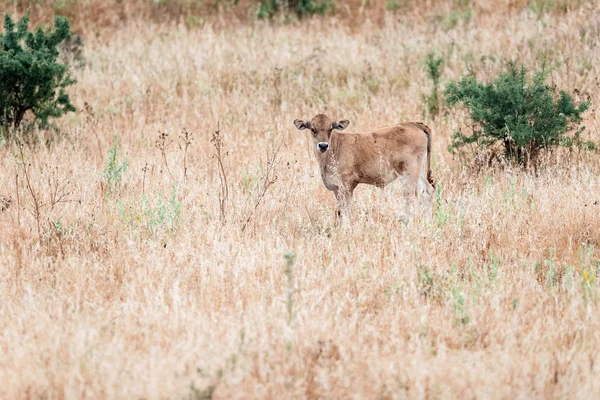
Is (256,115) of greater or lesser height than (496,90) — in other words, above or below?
below

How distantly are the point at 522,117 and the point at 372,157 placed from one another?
2.38 metres

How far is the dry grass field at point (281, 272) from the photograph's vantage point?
4801mm

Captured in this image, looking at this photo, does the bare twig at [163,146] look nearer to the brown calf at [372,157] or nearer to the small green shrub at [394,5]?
the brown calf at [372,157]

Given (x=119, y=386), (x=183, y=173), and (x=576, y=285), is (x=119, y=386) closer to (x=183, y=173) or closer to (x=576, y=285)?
(x=576, y=285)

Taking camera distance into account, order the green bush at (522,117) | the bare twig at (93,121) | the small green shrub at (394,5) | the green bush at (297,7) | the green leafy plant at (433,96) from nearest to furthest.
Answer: the green bush at (522,117) → the bare twig at (93,121) → the green leafy plant at (433,96) → the green bush at (297,7) → the small green shrub at (394,5)

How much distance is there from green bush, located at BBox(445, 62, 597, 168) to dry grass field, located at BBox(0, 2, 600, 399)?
341mm

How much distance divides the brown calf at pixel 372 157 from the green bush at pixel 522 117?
106 centimetres

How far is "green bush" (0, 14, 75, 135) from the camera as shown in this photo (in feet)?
39.4

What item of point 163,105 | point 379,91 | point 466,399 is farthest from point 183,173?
point 466,399


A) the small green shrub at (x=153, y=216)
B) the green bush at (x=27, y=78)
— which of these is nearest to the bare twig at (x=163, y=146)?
the small green shrub at (x=153, y=216)

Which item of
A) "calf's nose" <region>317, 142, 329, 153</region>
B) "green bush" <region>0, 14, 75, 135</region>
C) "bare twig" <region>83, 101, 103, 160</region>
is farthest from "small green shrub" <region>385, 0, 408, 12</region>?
"calf's nose" <region>317, 142, 329, 153</region>

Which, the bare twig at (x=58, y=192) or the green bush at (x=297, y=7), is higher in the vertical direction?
the green bush at (x=297, y=7)

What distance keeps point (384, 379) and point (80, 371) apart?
1.89 m

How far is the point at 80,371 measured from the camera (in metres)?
4.78
